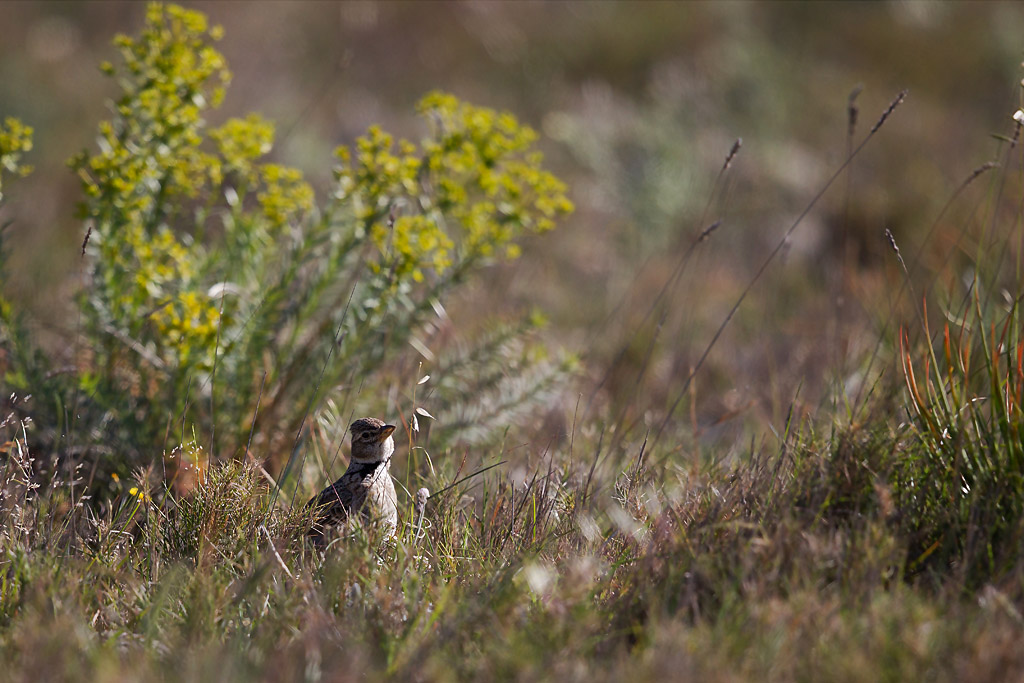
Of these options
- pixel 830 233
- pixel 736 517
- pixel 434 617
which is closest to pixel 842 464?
pixel 736 517

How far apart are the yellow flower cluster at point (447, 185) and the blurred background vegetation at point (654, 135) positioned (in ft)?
2.58

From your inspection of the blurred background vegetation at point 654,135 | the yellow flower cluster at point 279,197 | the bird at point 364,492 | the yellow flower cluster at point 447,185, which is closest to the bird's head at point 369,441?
the bird at point 364,492

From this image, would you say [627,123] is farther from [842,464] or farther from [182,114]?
[842,464]

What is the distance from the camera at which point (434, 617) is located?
2.23 metres

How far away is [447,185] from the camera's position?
12.0 ft

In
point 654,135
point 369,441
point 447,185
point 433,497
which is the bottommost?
point 433,497

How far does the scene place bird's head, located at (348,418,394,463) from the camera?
3013 mm

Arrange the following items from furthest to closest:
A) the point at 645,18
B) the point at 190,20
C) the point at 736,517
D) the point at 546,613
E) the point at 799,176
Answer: the point at 645,18 < the point at 799,176 < the point at 190,20 < the point at 736,517 < the point at 546,613

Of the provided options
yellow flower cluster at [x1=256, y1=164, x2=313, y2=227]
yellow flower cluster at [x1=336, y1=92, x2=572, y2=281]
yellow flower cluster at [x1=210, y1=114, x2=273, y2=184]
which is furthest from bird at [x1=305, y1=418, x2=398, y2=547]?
yellow flower cluster at [x1=210, y1=114, x2=273, y2=184]

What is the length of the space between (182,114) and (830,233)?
245 inches

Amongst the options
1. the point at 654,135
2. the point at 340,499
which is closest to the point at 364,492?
the point at 340,499

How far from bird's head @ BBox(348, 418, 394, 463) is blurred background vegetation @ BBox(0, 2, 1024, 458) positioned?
866 mm

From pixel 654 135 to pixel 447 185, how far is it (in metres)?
5.58

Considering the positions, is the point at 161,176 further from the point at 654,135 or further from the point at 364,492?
the point at 654,135
